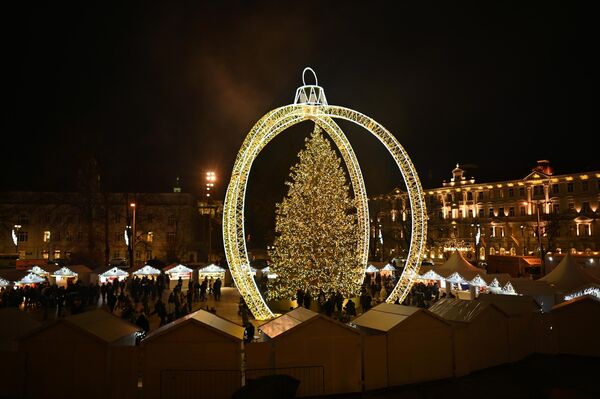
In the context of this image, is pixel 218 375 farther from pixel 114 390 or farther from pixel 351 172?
pixel 351 172

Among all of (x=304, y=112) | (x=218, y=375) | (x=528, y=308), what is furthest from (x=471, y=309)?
(x=304, y=112)

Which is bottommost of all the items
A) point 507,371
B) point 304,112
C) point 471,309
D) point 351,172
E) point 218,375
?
point 507,371

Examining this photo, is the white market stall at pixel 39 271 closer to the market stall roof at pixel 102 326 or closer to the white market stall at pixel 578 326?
the market stall roof at pixel 102 326

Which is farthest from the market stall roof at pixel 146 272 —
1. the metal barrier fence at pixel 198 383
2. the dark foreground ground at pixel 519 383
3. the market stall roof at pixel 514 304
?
the dark foreground ground at pixel 519 383

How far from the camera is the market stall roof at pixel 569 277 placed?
19.7m

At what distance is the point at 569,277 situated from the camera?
20359mm

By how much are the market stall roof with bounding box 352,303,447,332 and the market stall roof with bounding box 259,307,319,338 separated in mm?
1652

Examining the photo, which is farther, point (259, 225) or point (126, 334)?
point (259, 225)

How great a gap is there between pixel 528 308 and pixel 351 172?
34.8ft

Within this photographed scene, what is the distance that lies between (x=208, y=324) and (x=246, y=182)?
8.03m

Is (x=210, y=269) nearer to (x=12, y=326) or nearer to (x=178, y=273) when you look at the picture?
(x=178, y=273)

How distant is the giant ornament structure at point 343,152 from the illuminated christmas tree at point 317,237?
1.28m

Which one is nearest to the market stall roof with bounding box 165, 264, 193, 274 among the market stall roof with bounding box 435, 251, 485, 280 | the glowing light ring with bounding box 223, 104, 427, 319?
the glowing light ring with bounding box 223, 104, 427, 319

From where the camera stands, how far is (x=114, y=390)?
31.1 ft
